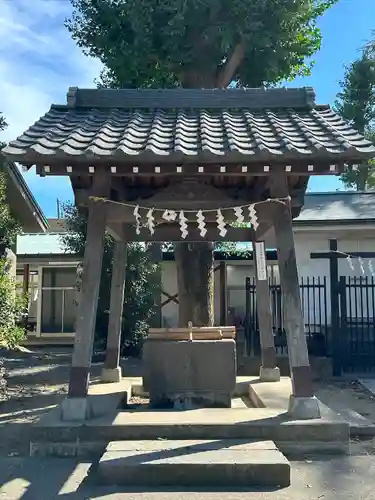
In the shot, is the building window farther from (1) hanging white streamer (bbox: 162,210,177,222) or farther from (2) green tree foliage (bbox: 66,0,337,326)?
(1) hanging white streamer (bbox: 162,210,177,222)

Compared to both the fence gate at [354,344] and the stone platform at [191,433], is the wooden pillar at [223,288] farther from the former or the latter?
the stone platform at [191,433]

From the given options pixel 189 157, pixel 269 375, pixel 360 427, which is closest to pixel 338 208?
pixel 269 375

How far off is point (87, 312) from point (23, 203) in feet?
30.2

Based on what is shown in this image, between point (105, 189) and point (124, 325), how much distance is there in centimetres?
788

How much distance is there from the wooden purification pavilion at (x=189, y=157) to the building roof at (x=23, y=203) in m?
5.66

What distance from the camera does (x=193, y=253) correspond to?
1091cm

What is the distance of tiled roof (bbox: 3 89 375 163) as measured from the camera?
578cm

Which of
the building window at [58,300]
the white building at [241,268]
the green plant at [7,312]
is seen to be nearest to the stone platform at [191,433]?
the green plant at [7,312]

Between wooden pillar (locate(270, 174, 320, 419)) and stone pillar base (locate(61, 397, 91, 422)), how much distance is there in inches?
91.6

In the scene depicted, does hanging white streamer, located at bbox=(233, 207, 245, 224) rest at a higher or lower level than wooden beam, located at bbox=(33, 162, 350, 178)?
lower

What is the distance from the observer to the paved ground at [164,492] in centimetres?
446

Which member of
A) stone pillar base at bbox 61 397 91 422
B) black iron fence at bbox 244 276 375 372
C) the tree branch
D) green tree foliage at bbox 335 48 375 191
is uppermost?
green tree foliage at bbox 335 48 375 191

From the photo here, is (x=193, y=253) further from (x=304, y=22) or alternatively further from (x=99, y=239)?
(x=304, y=22)

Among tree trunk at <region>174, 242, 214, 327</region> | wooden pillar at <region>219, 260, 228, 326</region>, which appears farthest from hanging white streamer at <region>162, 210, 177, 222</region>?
wooden pillar at <region>219, 260, 228, 326</region>
